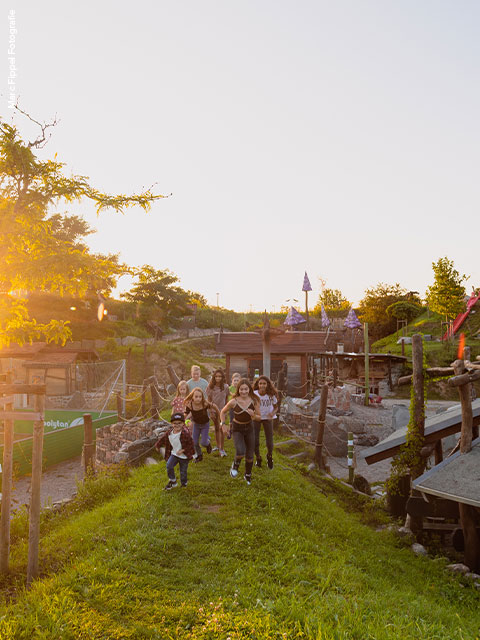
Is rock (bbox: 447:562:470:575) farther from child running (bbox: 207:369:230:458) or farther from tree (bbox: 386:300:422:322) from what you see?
tree (bbox: 386:300:422:322)

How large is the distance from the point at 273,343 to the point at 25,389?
22285 millimetres

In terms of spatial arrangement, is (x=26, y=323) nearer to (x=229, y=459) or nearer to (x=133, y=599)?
(x=229, y=459)

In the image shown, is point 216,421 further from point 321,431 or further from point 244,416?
point 321,431

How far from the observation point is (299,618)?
4.47 m

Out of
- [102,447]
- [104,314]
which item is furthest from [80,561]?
[104,314]

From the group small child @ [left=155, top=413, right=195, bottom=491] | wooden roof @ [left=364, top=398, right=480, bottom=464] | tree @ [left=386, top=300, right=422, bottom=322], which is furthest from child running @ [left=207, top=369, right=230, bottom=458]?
tree @ [left=386, top=300, right=422, bottom=322]

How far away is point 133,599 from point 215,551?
1568 millimetres

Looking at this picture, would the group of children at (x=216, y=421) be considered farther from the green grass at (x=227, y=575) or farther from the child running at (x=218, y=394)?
the green grass at (x=227, y=575)

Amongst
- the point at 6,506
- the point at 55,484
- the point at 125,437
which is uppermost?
the point at 6,506

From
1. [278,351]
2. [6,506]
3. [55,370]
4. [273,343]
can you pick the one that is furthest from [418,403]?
[55,370]

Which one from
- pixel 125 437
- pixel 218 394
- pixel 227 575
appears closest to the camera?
pixel 227 575

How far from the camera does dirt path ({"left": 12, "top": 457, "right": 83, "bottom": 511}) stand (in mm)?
13156

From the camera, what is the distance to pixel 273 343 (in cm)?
2802

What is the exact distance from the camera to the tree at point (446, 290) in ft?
135
